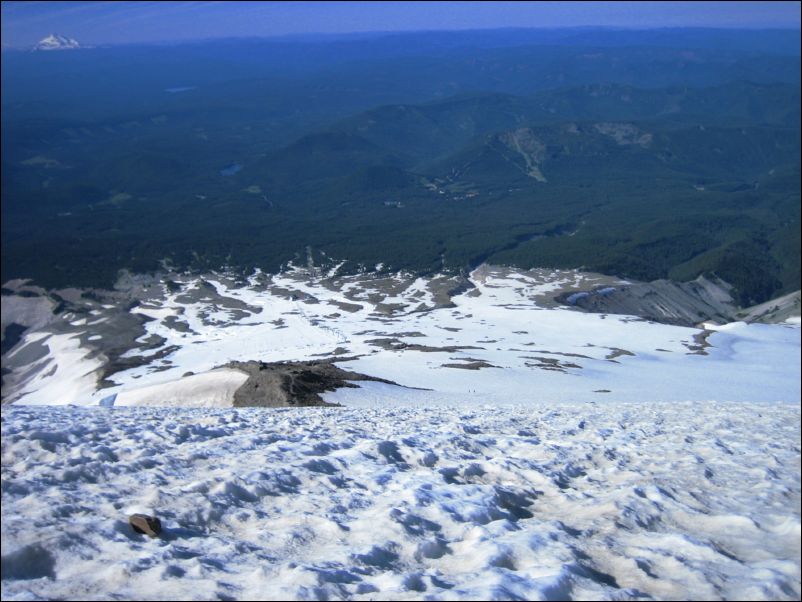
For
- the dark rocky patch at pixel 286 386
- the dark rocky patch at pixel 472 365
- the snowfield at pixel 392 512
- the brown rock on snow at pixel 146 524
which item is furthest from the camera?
the dark rocky patch at pixel 472 365

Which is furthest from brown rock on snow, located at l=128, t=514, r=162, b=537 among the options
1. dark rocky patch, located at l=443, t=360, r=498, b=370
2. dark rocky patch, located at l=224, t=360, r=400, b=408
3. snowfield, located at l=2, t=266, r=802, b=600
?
dark rocky patch, located at l=443, t=360, r=498, b=370

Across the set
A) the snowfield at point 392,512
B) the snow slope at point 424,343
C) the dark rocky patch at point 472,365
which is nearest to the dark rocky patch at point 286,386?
the snow slope at point 424,343

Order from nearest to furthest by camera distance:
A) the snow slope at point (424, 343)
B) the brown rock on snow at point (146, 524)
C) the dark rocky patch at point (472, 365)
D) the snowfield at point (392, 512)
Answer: the snowfield at point (392, 512)
the brown rock on snow at point (146, 524)
the snow slope at point (424, 343)
the dark rocky patch at point (472, 365)

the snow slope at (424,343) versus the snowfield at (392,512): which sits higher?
the snowfield at (392,512)

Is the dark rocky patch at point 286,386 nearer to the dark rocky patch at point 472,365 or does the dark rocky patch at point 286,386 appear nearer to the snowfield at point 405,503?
the snowfield at point 405,503

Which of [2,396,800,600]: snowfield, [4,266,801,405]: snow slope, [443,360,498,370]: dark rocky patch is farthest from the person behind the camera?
[443,360,498,370]: dark rocky patch

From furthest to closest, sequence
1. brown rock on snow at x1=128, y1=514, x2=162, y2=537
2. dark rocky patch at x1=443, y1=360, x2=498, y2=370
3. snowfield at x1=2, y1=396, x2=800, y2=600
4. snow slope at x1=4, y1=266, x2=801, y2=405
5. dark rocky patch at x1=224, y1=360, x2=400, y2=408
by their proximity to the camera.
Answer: dark rocky patch at x1=443, y1=360, x2=498, y2=370 → snow slope at x1=4, y1=266, x2=801, y2=405 → dark rocky patch at x1=224, y1=360, x2=400, y2=408 → brown rock on snow at x1=128, y1=514, x2=162, y2=537 → snowfield at x1=2, y1=396, x2=800, y2=600

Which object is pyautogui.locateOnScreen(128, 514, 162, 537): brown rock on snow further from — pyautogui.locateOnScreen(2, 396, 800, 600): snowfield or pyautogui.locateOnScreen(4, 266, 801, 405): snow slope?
pyautogui.locateOnScreen(4, 266, 801, 405): snow slope

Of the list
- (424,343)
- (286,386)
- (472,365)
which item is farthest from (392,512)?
(424,343)

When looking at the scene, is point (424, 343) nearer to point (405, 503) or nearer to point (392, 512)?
point (405, 503)
